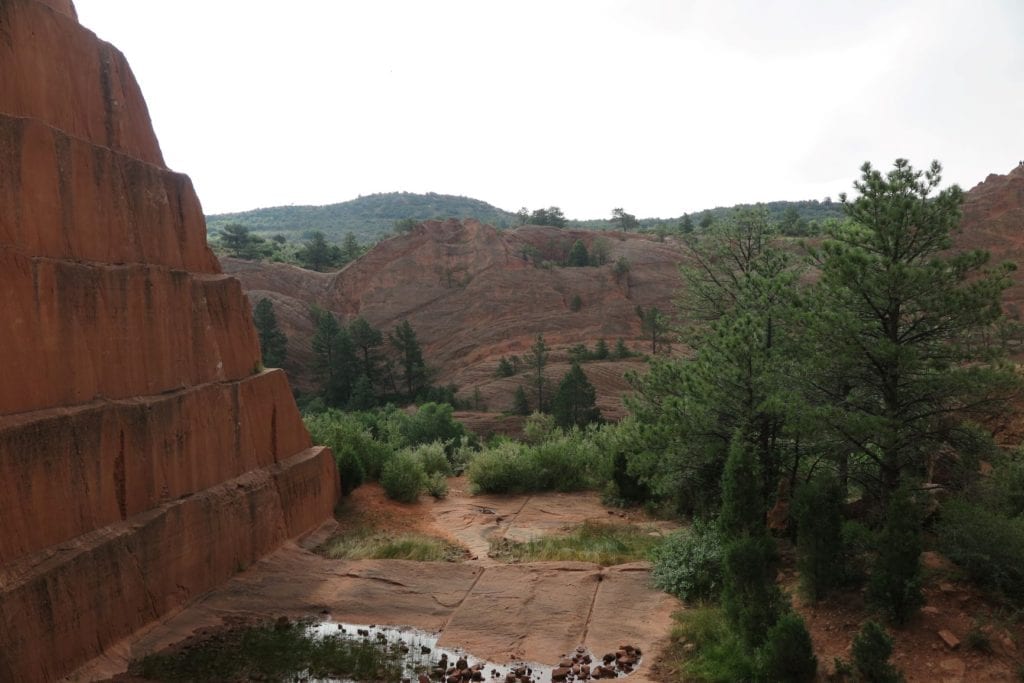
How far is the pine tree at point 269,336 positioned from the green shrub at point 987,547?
4543 centimetres

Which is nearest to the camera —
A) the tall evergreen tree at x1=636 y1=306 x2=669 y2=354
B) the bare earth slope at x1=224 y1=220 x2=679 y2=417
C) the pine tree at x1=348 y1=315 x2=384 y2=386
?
the tall evergreen tree at x1=636 y1=306 x2=669 y2=354

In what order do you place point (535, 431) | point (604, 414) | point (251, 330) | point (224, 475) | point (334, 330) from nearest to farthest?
point (224, 475)
point (251, 330)
point (535, 431)
point (604, 414)
point (334, 330)

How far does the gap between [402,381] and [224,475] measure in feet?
127

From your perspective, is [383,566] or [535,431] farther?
[535,431]

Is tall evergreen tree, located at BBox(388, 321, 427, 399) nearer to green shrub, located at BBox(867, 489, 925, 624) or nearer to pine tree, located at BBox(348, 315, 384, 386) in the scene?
pine tree, located at BBox(348, 315, 384, 386)

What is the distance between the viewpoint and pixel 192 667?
9.32 m

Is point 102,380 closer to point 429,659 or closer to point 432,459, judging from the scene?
point 429,659

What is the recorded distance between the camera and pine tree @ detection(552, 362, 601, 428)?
121 ft

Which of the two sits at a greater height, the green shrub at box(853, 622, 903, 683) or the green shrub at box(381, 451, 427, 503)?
the green shrub at box(853, 622, 903, 683)

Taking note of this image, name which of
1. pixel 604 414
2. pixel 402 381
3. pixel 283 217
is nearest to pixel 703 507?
pixel 604 414

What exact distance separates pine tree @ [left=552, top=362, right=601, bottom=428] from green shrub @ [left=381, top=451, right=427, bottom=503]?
17.2 meters

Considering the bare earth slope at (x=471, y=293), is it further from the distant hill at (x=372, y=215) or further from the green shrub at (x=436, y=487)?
the distant hill at (x=372, y=215)

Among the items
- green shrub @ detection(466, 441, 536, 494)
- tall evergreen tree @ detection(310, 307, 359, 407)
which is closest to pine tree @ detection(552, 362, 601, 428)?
green shrub @ detection(466, 441, 536, 494)

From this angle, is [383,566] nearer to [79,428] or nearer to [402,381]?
[79,428]
